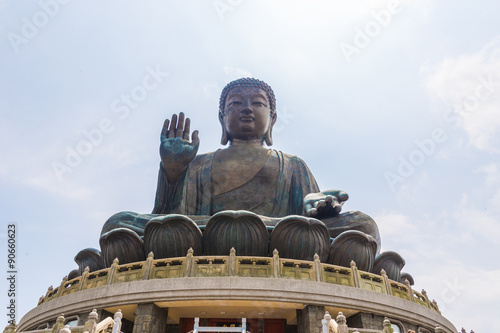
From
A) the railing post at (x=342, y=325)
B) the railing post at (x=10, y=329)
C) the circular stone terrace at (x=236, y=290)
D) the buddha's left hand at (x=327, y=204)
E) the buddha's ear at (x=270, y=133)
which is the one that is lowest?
the railing post at (x=342, y=325)

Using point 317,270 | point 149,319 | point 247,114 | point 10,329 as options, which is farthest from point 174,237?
point 247,114

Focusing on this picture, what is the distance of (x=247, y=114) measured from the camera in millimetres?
13852

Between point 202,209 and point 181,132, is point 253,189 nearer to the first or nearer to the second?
point 202,209

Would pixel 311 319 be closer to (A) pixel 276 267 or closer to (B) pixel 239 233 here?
(A) pixel 276 267

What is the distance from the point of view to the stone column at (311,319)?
7.23 metres

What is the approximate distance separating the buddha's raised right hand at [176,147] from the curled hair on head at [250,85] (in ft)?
10.4

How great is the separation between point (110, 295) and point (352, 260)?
4.85 m

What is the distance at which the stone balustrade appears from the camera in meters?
7.97

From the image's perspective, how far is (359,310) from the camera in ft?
25.7

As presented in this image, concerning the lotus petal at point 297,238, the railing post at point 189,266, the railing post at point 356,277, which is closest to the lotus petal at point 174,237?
the railing post at point 189,266

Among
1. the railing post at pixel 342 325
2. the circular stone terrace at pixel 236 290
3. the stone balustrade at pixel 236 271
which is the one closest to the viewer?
the railing post at pixel 342 325

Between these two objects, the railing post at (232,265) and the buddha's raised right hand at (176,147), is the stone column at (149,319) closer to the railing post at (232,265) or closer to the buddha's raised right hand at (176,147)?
the railing post at (232,265)

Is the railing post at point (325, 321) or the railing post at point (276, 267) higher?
the railing post at point (276, 267)

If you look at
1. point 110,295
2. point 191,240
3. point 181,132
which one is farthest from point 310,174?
point 110,295
